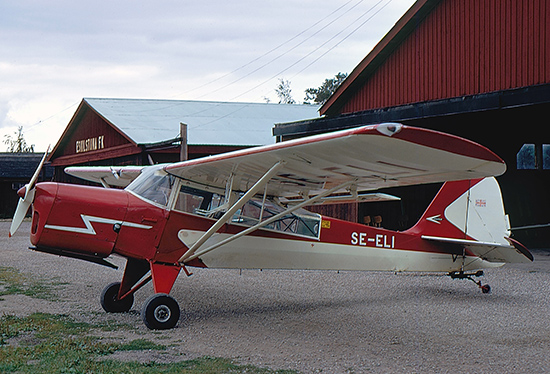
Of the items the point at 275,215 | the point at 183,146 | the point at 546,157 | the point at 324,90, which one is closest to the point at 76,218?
the point at 275,215

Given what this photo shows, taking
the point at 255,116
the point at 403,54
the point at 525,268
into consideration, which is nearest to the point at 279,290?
the point at 525,268

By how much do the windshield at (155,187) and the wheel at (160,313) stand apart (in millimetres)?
1386

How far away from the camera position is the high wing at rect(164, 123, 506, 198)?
560 centimetres

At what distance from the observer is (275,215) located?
8.37m

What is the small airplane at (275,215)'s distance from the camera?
6.39 meters

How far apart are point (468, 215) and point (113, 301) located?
5.92 m

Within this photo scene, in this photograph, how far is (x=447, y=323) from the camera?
782cm

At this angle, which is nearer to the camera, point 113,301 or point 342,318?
point 342,318

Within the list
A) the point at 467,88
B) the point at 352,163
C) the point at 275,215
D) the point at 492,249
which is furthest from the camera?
the point at 467,88

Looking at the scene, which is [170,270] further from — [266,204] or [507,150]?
[507,150]

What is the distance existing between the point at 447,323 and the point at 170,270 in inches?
147

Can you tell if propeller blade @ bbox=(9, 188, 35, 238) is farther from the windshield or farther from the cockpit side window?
the cockpit side window

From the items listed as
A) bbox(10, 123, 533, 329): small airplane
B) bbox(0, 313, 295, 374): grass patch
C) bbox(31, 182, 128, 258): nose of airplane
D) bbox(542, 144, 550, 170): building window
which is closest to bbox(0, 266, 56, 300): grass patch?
bbox(10, 123, 533, 329): small airplane

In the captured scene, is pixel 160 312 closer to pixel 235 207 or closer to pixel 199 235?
pixel 199 235
